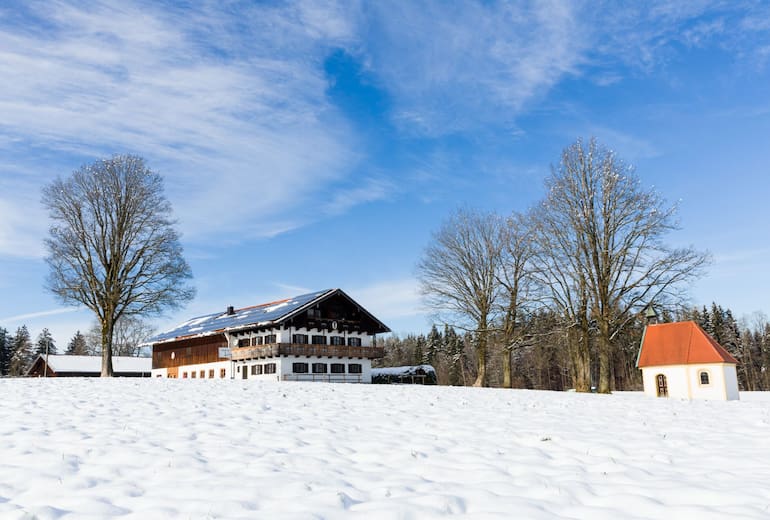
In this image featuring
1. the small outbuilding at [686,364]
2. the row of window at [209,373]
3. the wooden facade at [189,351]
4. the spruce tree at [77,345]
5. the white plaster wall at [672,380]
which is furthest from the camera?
the spruce tree at [77,345]

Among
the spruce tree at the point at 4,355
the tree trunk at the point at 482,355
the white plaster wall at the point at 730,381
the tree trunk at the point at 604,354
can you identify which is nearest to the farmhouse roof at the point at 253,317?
the tree trunk at the point at 482,355

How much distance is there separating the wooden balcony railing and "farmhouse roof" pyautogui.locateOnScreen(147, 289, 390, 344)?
1.97 meters

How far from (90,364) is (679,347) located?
65196 millimetres

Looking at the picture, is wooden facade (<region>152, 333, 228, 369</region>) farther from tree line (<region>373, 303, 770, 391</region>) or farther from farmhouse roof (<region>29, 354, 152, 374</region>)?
tree line (<region>373, 303, 770, 391</region>)

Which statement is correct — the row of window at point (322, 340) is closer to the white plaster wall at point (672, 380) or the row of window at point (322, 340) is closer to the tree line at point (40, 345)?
the white plaster wall at point (672, 380)

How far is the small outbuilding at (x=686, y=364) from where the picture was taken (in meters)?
35.0

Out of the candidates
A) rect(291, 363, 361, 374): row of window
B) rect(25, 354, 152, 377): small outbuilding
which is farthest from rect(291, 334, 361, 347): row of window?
rect(25, 354, 152, 377): small outbuilding

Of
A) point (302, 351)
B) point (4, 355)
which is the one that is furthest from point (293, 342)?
point (4, 355)

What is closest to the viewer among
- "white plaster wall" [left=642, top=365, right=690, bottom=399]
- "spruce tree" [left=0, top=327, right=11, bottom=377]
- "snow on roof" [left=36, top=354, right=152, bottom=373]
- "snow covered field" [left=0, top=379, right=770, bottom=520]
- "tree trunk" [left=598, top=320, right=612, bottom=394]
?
"snow covered field" [left=0, top=379, right=770, bottom=520]

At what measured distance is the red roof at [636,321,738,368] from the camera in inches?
1405

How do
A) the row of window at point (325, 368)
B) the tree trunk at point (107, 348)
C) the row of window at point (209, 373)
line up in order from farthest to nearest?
1. the row of window at point (209, 373)
2. the row of window at point (325, 368)
3. the tree trunk at point (107, 348)

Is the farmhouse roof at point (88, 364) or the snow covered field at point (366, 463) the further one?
the farmhouse roof at point (88, 364)

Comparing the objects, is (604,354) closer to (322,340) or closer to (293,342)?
(322,340)

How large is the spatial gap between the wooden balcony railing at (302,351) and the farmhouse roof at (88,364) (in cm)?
2835
